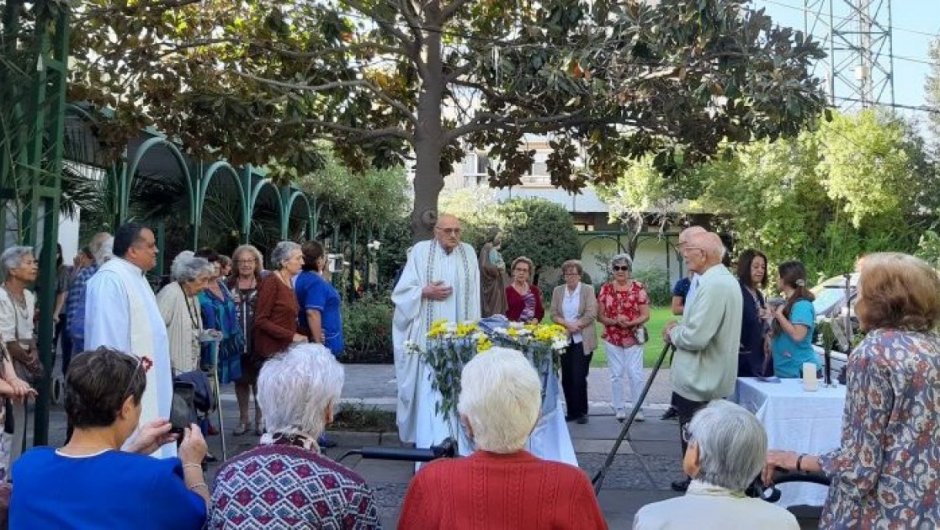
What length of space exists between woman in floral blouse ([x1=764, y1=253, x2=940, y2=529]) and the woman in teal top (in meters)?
4.06

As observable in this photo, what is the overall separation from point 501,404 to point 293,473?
60 centimetres

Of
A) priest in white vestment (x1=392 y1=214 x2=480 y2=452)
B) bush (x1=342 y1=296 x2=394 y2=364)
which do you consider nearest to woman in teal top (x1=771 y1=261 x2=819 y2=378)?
priest in white vestment (x1=392 y1=214 x2=480 y2=452)

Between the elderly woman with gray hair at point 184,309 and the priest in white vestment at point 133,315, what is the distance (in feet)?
4.88

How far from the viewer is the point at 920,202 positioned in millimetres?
33375

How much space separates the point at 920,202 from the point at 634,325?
89.9 ft

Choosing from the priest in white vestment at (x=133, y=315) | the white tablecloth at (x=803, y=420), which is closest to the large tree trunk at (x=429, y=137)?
the priest in white vestment at (x=133, y=315)

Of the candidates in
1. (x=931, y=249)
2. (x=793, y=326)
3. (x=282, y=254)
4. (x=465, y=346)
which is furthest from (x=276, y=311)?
(x=931, y=249)

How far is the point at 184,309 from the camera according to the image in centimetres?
734

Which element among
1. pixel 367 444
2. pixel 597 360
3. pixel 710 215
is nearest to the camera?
pixel 367 444

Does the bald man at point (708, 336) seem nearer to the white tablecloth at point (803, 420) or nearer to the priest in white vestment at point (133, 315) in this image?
the white tablecloth at point (803, 420)

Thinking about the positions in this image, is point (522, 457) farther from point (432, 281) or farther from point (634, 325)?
point (634, 325)

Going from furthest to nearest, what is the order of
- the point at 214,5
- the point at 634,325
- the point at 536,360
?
the point at 214,5
the point at 634,325
the point at 536,360

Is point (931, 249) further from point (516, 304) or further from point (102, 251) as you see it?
point (102, 251)

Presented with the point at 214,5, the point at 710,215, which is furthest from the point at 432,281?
the point at 710,215
